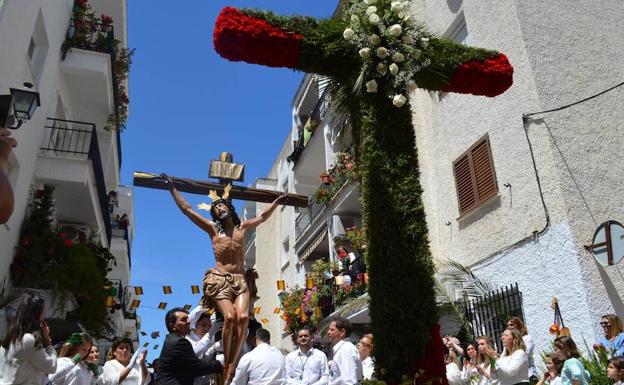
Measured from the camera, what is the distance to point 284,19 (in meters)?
6.21

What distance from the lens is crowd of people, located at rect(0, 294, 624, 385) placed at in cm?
498

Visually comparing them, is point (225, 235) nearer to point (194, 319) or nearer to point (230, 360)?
point (194, 319)

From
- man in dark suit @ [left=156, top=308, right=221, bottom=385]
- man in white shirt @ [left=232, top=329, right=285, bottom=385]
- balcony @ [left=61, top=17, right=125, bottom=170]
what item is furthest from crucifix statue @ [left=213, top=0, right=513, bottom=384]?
balcony @ [left=61, top=17, right=125, bottom=170]

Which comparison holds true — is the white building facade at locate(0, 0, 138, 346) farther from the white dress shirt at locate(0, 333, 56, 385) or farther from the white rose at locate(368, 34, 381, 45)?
the white rose at locate(368, 34, 381, 45)

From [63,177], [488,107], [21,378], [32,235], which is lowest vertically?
[21,378]

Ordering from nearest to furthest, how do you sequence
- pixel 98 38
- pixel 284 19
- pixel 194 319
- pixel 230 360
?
1. pixel 284 19
2. pixel 230 360
3. pixel 194 319
4. pixel 98 38

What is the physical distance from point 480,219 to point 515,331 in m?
5.32

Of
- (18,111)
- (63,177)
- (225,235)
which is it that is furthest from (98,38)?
(225,235)

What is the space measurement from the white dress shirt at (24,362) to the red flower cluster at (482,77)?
16.3 ft

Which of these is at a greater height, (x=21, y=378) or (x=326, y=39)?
(x=326, y=39)

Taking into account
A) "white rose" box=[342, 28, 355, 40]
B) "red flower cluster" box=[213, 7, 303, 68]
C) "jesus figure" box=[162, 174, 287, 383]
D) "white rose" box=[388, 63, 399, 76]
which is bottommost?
"jesus figure" box=[162, 174, 287, 383]

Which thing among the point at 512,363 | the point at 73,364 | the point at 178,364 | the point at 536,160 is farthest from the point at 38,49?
the point at 512,363

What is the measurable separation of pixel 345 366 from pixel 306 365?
2.27ft

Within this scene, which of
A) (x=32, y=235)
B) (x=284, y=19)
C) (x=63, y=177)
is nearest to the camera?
(x=284, y=19)
